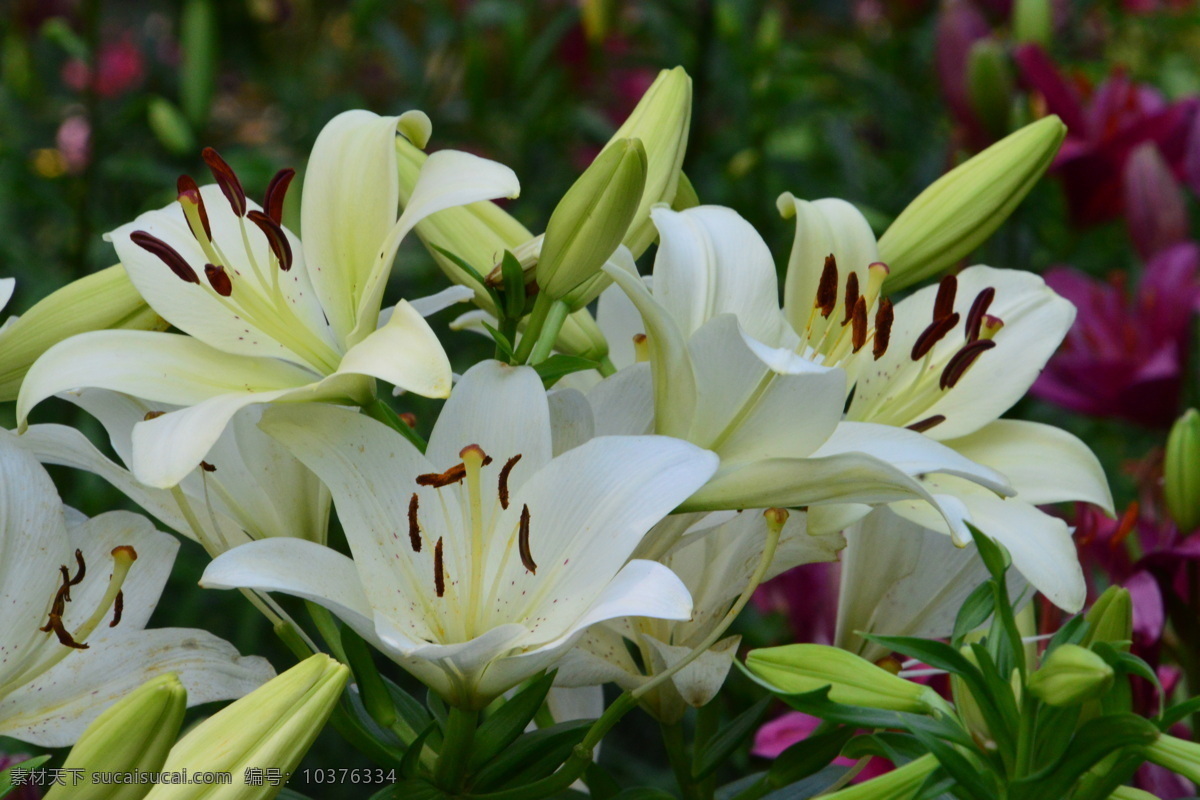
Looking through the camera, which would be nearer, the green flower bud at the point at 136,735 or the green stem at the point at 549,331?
the green flower bud at the point at 136,735

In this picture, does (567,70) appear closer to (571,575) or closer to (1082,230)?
(1082,230)

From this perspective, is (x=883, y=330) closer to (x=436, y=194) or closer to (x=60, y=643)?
(x=436, y=194)

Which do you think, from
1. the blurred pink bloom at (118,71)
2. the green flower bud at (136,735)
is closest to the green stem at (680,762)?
the green flower bud at (136,735)

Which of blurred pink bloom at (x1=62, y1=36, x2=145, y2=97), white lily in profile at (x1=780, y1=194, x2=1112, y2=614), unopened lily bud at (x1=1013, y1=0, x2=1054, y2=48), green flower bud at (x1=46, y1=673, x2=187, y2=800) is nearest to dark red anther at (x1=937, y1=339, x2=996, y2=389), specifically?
white lily in profile at (x1=780, y1=194, x2=1112, y2=614)

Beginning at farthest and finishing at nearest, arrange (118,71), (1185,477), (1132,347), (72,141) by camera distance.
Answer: (118,71) < (72,141) < (1132,347) < (1185,477)

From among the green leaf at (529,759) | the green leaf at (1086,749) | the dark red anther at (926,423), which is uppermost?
the dark red anther at (926,423)

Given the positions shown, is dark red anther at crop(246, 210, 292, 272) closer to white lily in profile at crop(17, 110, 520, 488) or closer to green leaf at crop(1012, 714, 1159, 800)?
white lily in profile at crop(17, 110, 520, 488)

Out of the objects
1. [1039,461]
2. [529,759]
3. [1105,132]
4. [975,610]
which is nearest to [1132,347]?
[1105,132]

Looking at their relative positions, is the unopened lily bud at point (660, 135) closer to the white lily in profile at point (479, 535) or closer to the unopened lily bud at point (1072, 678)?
the white lily in profile at point (479, 535)
